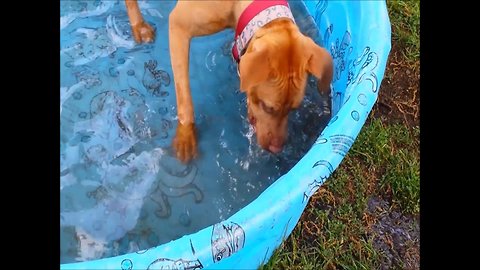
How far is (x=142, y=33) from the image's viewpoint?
3600 mm

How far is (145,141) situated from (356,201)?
1118 mm

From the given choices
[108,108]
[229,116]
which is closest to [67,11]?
[108,108]

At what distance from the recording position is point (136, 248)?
9.35ft

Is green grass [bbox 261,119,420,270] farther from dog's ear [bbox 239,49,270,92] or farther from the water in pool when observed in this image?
dog's ear [bbox 239,49,270,92]

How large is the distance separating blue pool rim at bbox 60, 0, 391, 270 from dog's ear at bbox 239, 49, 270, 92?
1.10 feet

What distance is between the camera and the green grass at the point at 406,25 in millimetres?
3498

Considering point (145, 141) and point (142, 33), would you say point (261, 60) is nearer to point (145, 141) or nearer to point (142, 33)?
point (145, 141)

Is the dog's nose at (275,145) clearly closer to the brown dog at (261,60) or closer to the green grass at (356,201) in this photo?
the brown dog at (261,60)

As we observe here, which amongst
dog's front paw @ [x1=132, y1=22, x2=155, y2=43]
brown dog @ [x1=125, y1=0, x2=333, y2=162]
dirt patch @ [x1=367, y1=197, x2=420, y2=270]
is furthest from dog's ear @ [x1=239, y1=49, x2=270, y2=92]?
dog's front paw @ [x1=132, y1=22, x2=155, y2=43]

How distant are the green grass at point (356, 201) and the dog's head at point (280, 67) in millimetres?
512

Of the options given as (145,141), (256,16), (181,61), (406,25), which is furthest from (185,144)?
(406,25)

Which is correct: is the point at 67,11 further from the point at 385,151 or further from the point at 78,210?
the point at 385,151

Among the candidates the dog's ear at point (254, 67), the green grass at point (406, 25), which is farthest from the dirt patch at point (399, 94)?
the dog's ear at point (254, 67)
